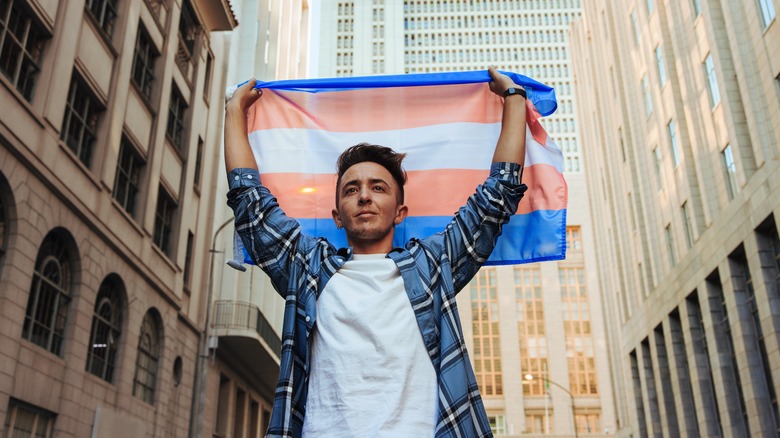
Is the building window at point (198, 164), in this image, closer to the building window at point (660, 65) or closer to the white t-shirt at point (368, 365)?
the building window at point (660, 65)

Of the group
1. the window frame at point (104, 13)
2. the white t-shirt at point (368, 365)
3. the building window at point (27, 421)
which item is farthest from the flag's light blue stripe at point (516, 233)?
the window frame at point (104, 13)

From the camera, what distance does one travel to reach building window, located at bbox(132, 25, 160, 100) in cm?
2216

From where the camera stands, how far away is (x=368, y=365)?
304cm

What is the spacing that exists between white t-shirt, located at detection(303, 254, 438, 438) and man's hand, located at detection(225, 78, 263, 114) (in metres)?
1.39

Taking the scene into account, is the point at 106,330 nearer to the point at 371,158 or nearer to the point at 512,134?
the point at 371,158

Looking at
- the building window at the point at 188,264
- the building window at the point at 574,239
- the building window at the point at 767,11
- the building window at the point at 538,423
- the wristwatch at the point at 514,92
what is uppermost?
the building window at the point at 574,239

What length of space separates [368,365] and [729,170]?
98.7ft

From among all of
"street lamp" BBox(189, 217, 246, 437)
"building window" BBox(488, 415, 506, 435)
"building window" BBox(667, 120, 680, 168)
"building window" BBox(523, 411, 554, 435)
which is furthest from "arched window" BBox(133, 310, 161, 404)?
"building window" BBox(523, 411, 554, 435)

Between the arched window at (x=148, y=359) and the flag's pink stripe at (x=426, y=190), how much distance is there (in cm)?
1793

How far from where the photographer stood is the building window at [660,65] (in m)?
37.1

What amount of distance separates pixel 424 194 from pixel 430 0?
5890 inches

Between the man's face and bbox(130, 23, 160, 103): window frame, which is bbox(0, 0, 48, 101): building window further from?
the man's face

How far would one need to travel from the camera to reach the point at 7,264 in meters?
13.9

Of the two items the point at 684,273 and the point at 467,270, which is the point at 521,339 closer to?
the point at 684,273
